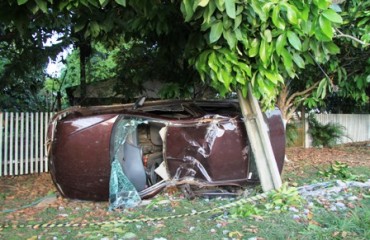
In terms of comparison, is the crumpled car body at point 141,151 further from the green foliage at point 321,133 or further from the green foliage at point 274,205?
the green foliage at point 321,133

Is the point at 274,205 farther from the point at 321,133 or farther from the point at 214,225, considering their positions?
the point at 321,133

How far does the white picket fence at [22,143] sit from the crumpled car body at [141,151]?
9.74ft

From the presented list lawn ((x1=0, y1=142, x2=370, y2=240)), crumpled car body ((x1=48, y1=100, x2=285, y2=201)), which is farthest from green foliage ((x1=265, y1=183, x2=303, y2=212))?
crumpled car body ((x1=48, y1=100, x2=285, y2=201))

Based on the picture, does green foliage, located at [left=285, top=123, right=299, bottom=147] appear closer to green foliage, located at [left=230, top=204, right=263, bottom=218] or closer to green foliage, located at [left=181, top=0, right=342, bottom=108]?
green foliage, located at [left=181, top=0, right=342, bottom=108]

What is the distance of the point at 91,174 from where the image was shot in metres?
5.19

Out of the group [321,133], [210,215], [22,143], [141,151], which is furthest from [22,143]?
[321,133]

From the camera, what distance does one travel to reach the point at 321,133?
12633mm

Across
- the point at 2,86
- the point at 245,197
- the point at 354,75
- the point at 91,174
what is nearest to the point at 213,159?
the point at 245,197

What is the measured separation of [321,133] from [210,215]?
30.2 feet

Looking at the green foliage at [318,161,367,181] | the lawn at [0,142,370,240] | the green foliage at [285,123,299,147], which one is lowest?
the lawn at [0,142,370,240]

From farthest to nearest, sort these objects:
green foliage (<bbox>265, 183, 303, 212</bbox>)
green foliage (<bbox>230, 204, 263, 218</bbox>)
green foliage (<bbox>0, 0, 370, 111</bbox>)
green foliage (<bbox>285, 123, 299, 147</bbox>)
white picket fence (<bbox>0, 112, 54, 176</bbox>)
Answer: green foliage (<bbox>285, 123, 299, 147</bbox>) → white picket fence (<bbox>0, 112, 54, 176</bbox>) → green foliage (<bbox>265, 183, 303, 212</bbox>) → green foliage (<bbox>230, 204, 263, 218</bbox>) → green foliage (<bbox>0, 0, 370, 111</bbox>)

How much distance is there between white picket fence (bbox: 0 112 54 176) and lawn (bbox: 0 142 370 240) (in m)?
1.86

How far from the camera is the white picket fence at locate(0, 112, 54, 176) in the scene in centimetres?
808

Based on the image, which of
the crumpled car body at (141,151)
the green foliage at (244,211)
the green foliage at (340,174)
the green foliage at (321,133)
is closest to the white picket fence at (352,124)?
the green foliage at (321,133)
